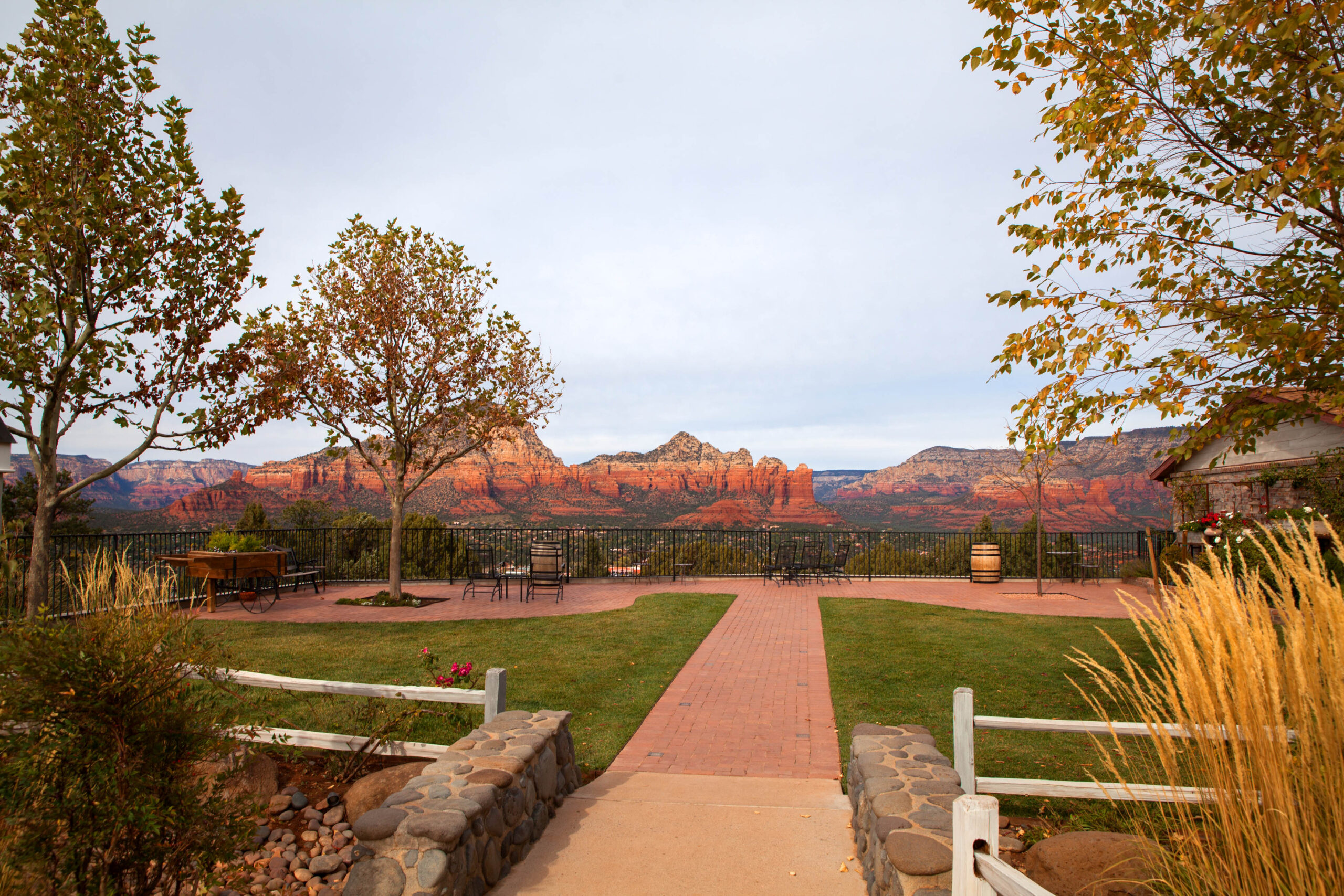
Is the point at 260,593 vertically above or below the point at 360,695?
below

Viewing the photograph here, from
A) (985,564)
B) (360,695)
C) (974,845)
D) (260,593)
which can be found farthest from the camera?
(985,564)

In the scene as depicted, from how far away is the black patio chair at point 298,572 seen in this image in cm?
1335

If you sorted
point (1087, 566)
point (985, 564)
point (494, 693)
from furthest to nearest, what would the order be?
point (1087, 566) < point (985, 564) < point (494, 693)

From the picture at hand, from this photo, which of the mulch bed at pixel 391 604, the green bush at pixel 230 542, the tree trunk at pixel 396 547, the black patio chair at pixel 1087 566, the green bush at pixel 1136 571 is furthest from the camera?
the black patio chair at pixel 1087 566

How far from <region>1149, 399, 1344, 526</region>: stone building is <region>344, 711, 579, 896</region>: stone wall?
39.9ft

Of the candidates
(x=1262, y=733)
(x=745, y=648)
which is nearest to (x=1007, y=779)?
(x=1262, y=733)

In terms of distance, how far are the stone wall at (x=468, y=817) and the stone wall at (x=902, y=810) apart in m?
1.65

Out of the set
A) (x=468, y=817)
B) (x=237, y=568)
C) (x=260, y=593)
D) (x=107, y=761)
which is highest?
(x=107, y=761)

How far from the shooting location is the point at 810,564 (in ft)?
54.7

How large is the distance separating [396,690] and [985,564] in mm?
14846

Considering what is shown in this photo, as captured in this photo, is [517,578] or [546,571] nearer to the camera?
[546,571]

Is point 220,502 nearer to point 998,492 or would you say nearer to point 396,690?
point 396,690

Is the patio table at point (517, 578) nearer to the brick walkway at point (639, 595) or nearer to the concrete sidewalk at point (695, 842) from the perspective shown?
the brick walkway at point (639, 595)

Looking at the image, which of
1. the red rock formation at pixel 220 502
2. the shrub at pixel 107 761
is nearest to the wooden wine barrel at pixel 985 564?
the shrub at pixel 107 761
